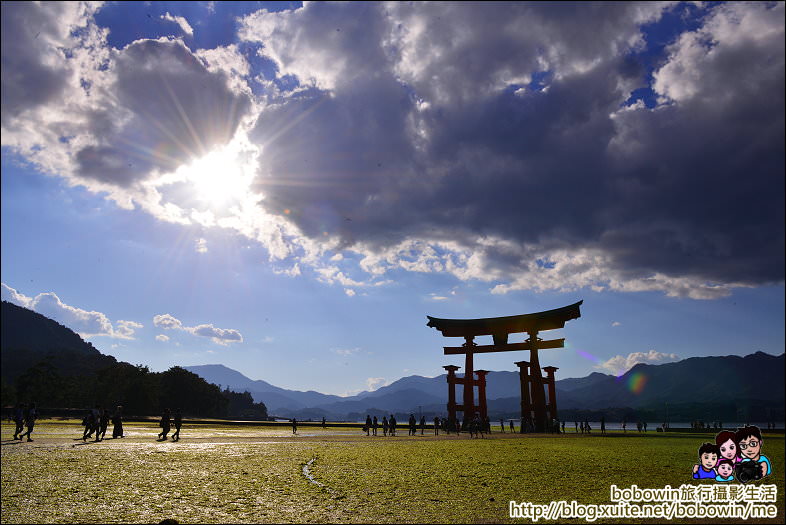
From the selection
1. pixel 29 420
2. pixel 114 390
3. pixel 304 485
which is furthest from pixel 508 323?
pixel 114 390

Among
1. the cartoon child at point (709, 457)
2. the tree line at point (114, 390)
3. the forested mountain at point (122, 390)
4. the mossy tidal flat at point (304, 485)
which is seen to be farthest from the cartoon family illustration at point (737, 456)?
the tree line at point (114, 390)

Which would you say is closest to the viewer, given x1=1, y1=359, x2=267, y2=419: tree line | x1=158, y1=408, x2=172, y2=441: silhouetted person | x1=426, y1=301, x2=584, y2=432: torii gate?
x1=158, y1=408, x2=172, y2=441: silhouetted person

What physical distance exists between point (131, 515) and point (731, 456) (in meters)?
9.74

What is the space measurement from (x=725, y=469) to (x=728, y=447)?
19.2 inches

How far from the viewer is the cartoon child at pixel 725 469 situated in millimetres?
7973

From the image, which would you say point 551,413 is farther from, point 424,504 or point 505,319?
point 424,504

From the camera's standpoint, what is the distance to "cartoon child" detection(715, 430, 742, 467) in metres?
7.85

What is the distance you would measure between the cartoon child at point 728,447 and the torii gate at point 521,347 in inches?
1278

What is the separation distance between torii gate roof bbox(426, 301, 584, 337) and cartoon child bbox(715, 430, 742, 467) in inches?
1328

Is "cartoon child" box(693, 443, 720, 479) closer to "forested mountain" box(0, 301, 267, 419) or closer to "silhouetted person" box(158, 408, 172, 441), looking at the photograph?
"silhouetted person" box(158, 408, 172, 441)

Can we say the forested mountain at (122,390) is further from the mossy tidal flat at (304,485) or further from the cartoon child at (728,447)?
the cartoon child at (728,447)

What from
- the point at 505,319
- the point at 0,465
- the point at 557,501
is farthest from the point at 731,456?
the point at 505,319

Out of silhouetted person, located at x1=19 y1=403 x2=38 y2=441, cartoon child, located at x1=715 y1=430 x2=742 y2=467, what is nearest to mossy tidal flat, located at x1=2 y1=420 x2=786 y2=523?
cartoon child, located at x1=715 y1=430 x2=742 y2=467

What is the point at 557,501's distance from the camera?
791 centimetres
